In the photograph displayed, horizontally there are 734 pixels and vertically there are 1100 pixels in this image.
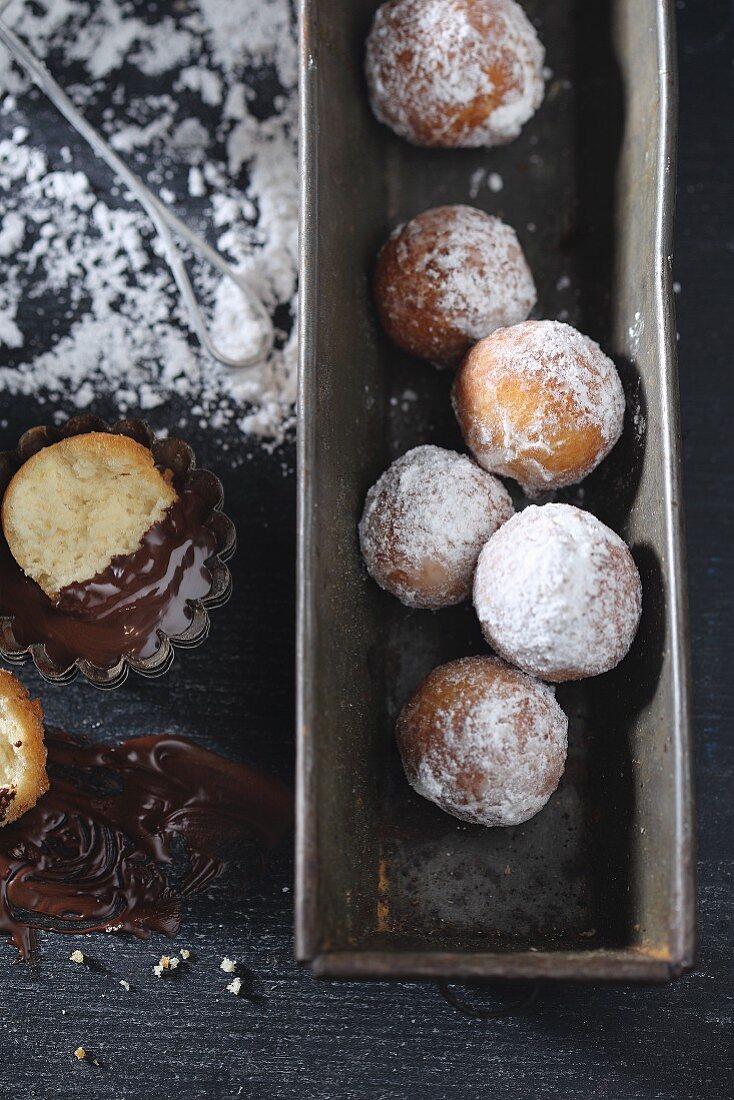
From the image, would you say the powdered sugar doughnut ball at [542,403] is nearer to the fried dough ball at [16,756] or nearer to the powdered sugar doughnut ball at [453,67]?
the powdered sugar doughnut ball at [453,67]

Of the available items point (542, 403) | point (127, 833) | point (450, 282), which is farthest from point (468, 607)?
point (127, 833)

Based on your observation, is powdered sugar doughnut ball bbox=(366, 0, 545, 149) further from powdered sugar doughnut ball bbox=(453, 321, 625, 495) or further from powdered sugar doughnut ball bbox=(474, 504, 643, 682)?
powdered sugar doughnut ball bbox=(474, 504, 643, 682)

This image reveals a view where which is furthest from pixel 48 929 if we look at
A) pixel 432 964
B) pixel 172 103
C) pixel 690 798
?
pixel 172 103

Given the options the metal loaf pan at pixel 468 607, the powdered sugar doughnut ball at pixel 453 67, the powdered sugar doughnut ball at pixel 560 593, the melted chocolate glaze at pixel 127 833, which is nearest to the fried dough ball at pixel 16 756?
the melted chocolate glaze at pixel 127 833

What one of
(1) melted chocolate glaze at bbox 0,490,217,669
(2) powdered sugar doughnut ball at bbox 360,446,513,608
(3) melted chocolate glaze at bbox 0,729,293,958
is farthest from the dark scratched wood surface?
(2) powdered sugar doughnut ball at bbox 360,446,513,608

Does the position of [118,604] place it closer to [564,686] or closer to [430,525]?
[430,525]
